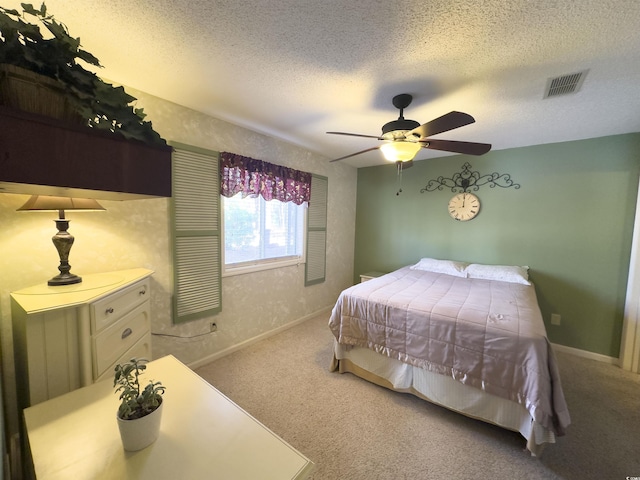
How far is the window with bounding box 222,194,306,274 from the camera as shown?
2729mm

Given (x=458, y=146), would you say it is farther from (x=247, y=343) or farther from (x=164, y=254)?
(x=247, y=343)

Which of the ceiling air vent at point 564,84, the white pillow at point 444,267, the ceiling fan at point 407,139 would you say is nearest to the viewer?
the ceiling air vent at point 564,84

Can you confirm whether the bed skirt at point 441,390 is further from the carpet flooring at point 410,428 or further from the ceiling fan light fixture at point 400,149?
the ceiling fan light fixture at point 400,149

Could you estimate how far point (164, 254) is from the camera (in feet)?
7.19

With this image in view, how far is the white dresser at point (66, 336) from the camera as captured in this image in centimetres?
109

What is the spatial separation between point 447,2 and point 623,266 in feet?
10.8

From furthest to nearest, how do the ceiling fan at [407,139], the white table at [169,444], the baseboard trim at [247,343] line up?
1. the baseboard trim at [247,343]
2. the ceiling fan at [407,139]
3. the white table at [169,444]

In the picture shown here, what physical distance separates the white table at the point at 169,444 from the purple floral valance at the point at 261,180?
1.96 meters

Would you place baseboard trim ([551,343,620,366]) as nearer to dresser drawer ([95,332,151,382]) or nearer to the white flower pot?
the white flower pot

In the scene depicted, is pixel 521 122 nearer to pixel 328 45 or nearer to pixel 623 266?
pixel 623 266

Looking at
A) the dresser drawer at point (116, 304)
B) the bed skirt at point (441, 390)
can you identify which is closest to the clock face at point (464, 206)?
the bed skirt at point (441, 390)

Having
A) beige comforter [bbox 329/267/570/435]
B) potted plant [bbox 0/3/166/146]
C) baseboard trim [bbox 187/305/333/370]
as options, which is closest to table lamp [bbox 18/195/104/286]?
potted plant [bbox 0/3/166/146]

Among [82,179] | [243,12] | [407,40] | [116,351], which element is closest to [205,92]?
[243,12]

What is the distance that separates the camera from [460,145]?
2000mm
